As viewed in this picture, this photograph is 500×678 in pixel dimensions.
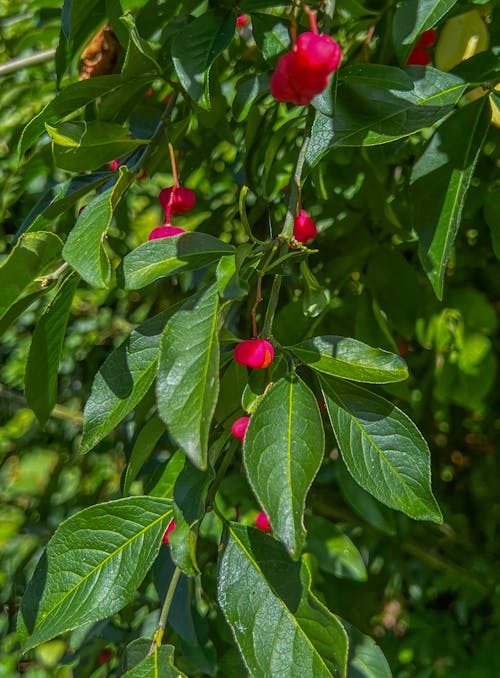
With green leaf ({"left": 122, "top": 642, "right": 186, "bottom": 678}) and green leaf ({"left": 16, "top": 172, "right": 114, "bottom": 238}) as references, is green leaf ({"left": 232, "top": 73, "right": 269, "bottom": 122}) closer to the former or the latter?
green leaf ({"left": 16, "top": 172, "right": 114, "bottom": 238})

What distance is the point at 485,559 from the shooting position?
1.77m

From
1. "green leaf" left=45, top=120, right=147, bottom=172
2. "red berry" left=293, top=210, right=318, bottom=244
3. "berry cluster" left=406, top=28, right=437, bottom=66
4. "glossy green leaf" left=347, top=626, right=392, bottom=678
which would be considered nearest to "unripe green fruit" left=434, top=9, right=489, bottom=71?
"berry cluster" left=406, top=28, right=437, bottom=66

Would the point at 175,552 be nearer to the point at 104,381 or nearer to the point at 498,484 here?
the point at 104,381

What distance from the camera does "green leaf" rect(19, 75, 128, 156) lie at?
2.34 feet

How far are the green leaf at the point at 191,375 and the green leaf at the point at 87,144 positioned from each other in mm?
200

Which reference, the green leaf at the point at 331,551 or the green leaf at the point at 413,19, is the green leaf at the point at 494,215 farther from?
the green leaf at the point at 331,551

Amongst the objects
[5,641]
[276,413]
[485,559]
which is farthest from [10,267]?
[485,559]

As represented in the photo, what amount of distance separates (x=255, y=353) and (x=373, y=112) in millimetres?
228

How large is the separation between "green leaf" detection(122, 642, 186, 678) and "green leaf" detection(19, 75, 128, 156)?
1.51 ft

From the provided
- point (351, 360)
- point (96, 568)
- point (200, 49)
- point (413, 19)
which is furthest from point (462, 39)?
point (96, 568)

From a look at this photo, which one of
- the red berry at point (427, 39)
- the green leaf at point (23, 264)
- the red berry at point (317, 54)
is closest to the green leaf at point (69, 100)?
the green leaf at point (23, 264)

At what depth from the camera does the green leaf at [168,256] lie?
607 mm

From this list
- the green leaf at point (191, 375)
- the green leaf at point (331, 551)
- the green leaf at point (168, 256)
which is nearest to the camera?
the green leaf at point (191, 375)

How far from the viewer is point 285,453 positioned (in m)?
0.57
